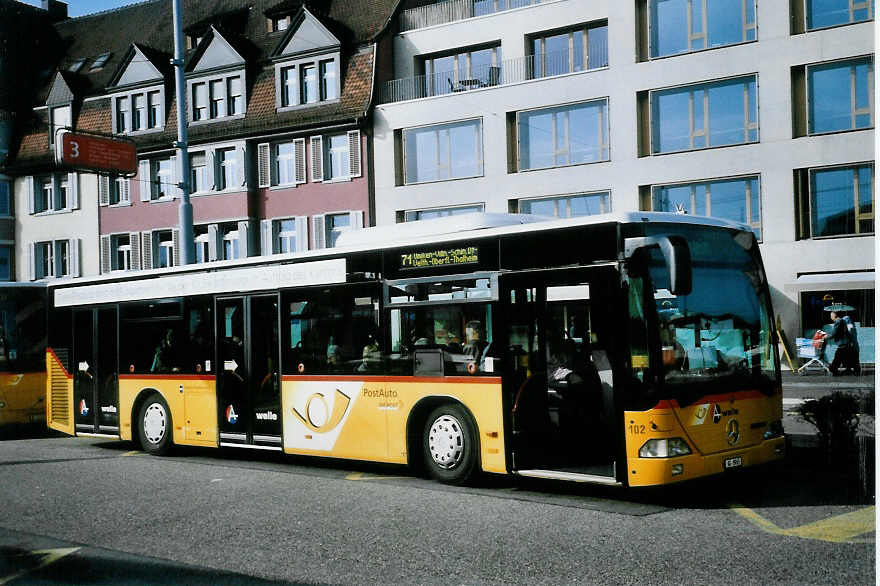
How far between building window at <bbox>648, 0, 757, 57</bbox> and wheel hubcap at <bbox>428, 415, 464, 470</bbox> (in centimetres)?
2422

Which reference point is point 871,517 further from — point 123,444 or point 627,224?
point 123,444

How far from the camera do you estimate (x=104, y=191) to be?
44844 millimetres

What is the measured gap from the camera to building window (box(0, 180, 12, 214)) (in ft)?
155

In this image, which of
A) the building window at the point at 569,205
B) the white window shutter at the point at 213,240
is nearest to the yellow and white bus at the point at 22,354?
the building window at the point at 569,205

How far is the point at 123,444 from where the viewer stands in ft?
55.6

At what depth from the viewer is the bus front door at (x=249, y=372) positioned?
12961 millimetres

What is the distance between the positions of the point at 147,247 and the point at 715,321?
122 ft

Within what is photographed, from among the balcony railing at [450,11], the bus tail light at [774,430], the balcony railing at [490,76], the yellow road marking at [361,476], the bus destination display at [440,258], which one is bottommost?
the yellow road marking at [361,476]

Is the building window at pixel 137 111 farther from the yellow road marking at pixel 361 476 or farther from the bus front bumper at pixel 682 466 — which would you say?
the bus front bumper at pixel 682 466

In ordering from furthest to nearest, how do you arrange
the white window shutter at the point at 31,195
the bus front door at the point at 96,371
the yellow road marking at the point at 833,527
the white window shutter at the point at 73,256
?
the white window shutter at the point at 31,195 → the white window shutter at the point at 73,256 → the bus front door at the point at 96,371 → the yellow road marking at the point at 833,527

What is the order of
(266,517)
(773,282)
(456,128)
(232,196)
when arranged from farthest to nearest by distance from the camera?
(232,196) < (456,128) < (773,282) < (266,517)

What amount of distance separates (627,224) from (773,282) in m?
23.6

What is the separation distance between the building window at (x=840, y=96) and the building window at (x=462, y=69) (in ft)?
35.9

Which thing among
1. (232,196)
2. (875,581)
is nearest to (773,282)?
(232,196)
